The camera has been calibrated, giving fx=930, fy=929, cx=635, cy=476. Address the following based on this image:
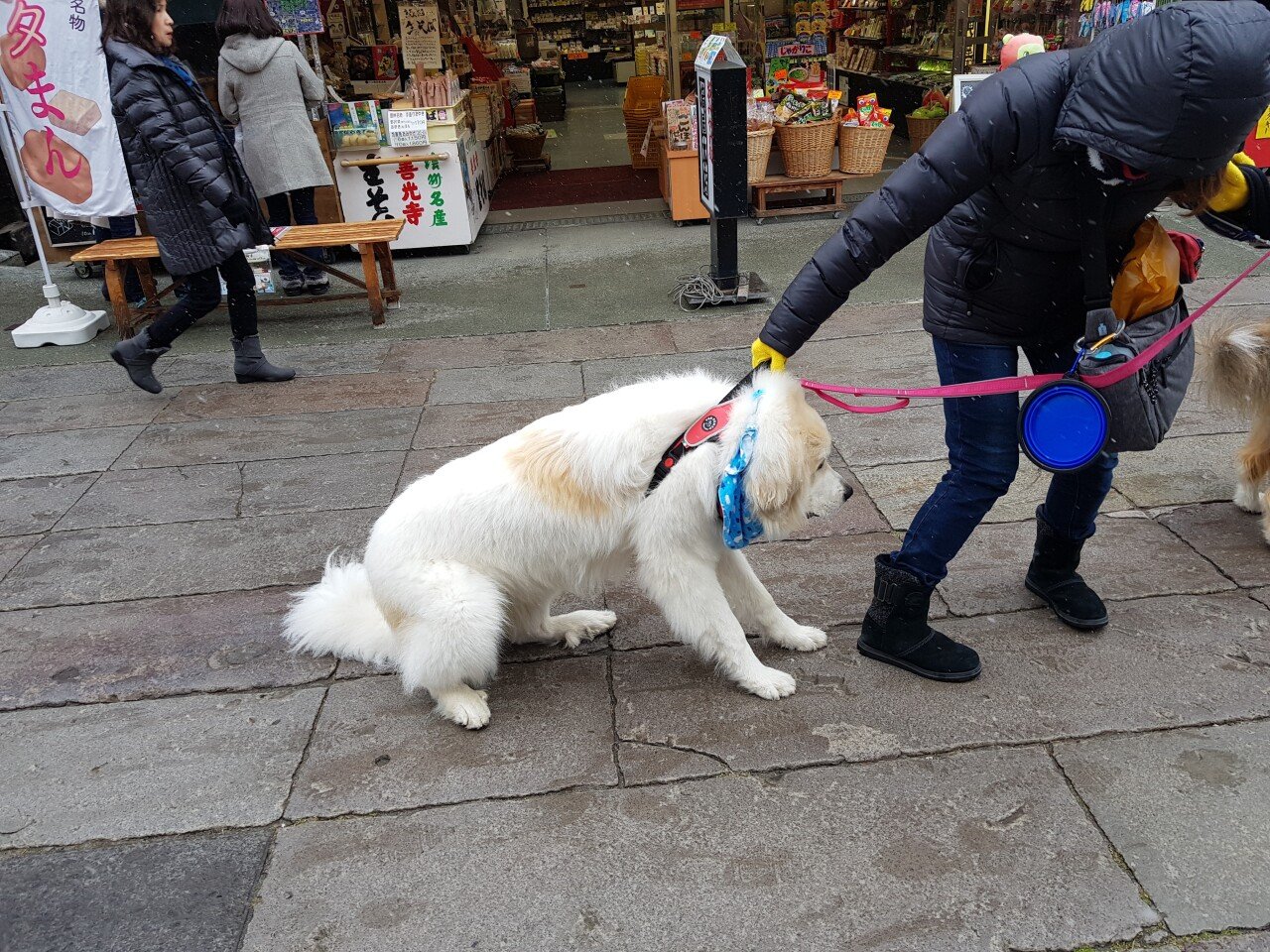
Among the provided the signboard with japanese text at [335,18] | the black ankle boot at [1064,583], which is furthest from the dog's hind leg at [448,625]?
the signboard with japanese text at [335,18]

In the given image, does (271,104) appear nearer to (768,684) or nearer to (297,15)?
(297,15)

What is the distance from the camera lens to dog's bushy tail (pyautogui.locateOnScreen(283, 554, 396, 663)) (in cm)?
327

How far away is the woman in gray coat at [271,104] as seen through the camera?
7.29 meters

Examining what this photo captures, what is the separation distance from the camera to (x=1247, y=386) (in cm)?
373

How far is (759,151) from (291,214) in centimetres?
430

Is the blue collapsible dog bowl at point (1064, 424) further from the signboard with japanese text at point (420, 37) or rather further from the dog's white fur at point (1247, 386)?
→ the signboard with japanese text at point (420, 37)

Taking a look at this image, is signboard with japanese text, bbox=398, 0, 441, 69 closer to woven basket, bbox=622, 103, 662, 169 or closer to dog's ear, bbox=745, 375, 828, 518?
woven basket, bbox=622, 103, 662, 169

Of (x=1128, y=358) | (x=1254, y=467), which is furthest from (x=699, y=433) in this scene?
(x=1254, y=467)

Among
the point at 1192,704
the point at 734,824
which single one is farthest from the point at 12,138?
the point at 1192,704

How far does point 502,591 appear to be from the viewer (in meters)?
2.98

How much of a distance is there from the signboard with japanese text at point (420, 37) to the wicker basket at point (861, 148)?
14.2 ft

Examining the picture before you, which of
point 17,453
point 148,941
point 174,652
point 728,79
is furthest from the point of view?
point 728,79

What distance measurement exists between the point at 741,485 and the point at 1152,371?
1.24 m

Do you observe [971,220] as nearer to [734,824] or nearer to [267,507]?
[734,824]
